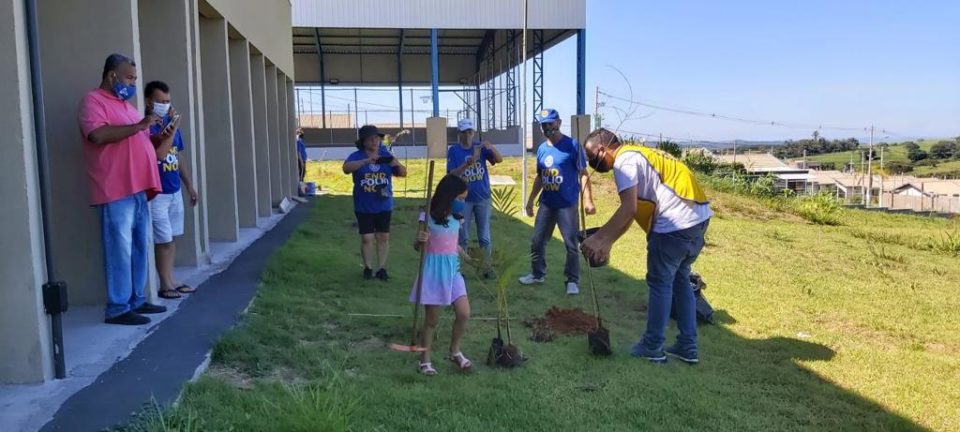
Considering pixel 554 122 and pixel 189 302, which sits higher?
pixel 554 122

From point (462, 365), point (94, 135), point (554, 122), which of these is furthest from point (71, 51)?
point (554, 122)

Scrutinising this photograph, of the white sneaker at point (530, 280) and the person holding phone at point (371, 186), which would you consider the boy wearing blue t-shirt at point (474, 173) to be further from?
the person holding phone at point (371, 186)

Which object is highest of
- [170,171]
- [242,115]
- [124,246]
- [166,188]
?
[242,115]

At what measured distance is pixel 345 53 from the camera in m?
36.9

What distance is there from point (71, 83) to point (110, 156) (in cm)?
71

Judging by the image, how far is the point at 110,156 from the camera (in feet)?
14.4

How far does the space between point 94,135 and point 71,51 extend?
851 mm

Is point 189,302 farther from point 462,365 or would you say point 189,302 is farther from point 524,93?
point 524,93

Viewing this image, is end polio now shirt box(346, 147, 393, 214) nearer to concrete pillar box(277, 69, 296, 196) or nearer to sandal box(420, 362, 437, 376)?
sandal box(420, 362, 437, 376)

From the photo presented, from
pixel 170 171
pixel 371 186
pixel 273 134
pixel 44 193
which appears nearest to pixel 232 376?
pixel 44 193

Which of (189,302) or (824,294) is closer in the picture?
(189,302)

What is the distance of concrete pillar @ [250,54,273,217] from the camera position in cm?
1095

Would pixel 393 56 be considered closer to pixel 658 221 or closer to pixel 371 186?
pixel 371 186

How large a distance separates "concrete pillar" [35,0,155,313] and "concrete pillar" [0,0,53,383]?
1.27 metres
